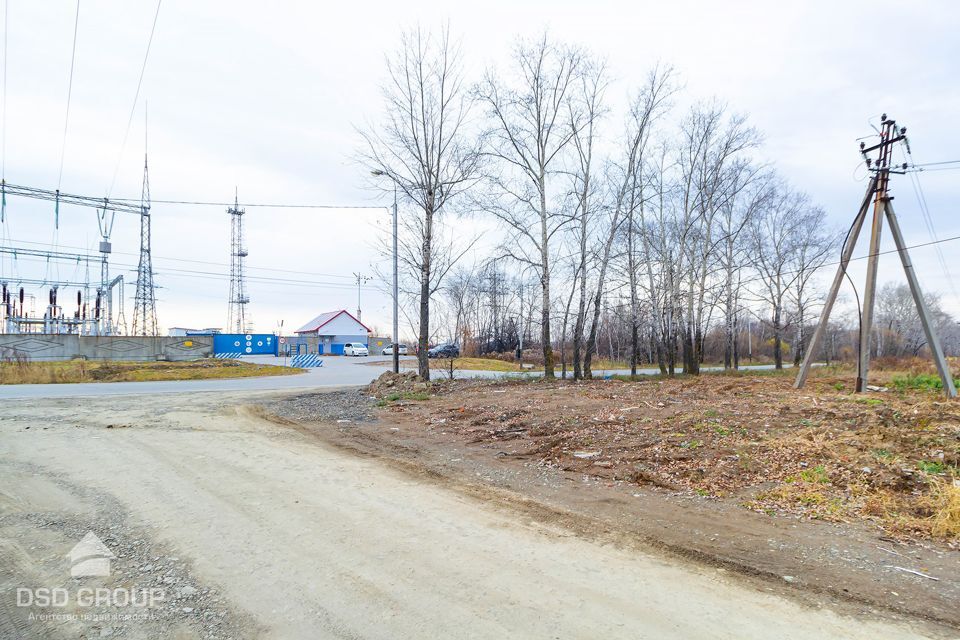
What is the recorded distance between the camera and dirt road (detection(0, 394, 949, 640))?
10.3 feet

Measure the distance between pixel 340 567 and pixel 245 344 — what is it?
5050 centimetres

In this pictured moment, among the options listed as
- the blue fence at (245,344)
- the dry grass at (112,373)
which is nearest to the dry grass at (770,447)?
the dry grass at (112,373)

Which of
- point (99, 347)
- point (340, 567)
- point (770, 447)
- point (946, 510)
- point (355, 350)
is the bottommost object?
point (340, 567)

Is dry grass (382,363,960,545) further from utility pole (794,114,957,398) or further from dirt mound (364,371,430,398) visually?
dirt mound (364,371,430,398)

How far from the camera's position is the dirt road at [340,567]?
315 centimetres

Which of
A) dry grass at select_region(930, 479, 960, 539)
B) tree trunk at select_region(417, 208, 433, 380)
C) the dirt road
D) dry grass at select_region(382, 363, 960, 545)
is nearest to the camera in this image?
the dirt road

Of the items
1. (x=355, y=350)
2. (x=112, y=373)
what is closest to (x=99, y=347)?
(x=112, y=373)

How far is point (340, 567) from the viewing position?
13.0 feet

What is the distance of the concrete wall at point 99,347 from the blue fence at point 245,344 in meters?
6.97

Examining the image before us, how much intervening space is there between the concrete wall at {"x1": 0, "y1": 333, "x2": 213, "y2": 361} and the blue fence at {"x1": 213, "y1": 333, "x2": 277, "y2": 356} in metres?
6.97

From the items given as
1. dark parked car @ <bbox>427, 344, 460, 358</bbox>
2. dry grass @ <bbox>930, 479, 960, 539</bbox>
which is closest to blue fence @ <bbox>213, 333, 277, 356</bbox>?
dark parked car @ <bbox>427, 344, 460, 358</bbox>

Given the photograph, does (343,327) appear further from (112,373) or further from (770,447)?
(770,447)

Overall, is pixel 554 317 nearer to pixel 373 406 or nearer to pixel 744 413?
pixel 373 406

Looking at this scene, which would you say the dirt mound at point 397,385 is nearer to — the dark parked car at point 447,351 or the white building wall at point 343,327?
the dark parked car at point 447,351
